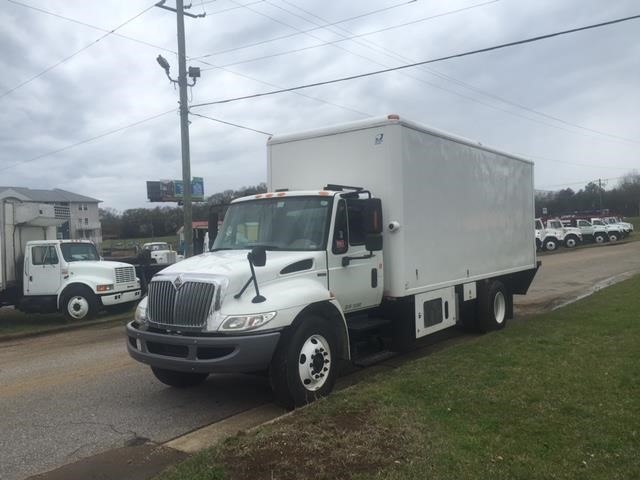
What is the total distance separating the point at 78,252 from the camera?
1509 cm

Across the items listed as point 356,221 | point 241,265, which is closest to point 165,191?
point 356,221

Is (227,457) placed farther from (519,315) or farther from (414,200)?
(519,315)

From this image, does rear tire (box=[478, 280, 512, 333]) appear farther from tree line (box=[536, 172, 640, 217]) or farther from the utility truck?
tree line (box=[536, 172, 640, 217])

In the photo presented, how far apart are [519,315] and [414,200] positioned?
578 cm

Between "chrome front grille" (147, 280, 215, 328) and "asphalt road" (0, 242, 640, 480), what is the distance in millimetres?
1043

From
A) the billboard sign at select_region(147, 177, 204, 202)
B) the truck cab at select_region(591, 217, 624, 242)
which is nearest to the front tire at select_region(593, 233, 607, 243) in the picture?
the truck cab at select_region(591, 217, 624, 242)

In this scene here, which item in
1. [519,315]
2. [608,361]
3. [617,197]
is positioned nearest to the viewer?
[608,361]

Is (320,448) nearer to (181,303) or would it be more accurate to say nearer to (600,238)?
(181,303)

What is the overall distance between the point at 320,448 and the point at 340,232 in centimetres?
293

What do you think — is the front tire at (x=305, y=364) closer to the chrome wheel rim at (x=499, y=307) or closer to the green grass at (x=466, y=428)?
the green grass at (x=466, y=428)

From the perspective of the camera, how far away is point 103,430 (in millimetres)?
5570

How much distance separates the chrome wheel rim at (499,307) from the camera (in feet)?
33.2

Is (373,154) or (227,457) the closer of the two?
(227,457)

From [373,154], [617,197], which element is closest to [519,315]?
[373,154]
